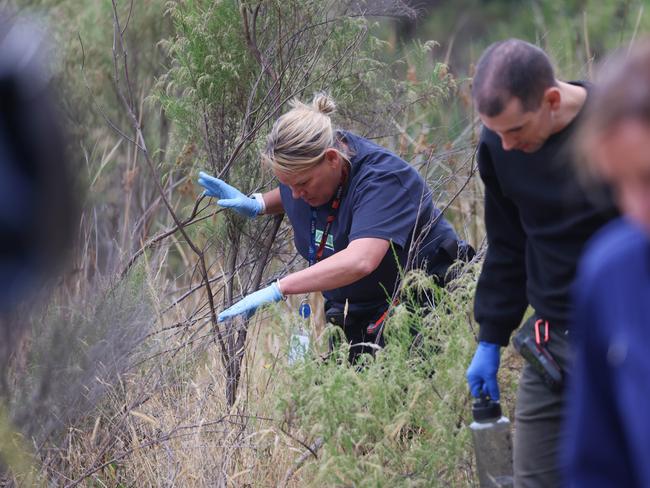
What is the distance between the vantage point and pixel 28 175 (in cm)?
129

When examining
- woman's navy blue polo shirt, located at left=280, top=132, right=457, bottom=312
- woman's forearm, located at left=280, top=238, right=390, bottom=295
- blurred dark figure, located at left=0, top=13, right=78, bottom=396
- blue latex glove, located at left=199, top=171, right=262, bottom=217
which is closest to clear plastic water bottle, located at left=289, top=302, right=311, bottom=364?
woman's forearm, located at left=280, top=238, right=390, bottom=295

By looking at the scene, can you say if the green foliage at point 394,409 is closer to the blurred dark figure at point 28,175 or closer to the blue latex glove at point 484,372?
the blue latex glove at point 484,372

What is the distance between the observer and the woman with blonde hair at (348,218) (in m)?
4.10

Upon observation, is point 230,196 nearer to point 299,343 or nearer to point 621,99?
point 299,343

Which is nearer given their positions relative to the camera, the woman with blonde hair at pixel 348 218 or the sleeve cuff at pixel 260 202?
the woman with blonde hair at pixel 348 218

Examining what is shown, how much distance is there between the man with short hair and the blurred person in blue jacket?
3.75 ft

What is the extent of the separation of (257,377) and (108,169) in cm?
227

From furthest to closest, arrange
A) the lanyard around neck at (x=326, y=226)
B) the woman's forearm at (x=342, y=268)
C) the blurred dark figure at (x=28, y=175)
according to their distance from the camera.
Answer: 1. the lanyard around neck at (x=326, y=226)
2. the woman's forearm at (x=342, y=268)
3. the blurred dark figure at (x=28, y=175)

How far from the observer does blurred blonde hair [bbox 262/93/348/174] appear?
166 inches

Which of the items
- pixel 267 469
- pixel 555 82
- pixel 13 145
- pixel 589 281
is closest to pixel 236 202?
pixel 267 469

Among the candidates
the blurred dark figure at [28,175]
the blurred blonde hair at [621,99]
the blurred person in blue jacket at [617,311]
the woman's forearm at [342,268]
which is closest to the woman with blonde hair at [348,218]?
the woman's forearm at [342,268]

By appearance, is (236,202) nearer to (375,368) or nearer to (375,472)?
(375,368)

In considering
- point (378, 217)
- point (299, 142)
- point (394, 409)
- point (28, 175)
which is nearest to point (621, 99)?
point (28, 175)

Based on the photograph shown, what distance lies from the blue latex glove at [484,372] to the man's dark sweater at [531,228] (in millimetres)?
35
